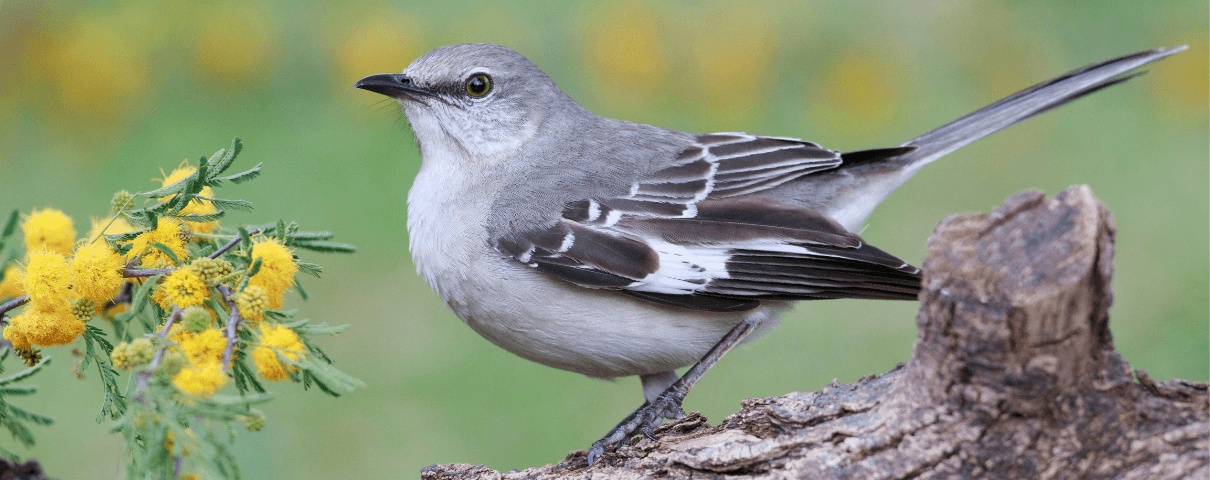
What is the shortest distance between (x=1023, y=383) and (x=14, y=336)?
2428mm

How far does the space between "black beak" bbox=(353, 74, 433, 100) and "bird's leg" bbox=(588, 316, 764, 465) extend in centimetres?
168

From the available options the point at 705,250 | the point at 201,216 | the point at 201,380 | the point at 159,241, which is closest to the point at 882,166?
the point at 705,250

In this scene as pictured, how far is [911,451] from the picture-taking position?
7.26 ft

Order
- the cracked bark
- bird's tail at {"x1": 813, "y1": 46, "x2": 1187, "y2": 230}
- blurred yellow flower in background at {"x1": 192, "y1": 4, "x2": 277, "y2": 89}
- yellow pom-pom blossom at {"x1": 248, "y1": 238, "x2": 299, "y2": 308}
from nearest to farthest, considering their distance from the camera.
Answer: the cracked bark < yellow pom-pom blossom at {"x1": 248, "y1": 238, "x2": 299, "y2": 308} < bird's tail at {"x1": 813, "y1": 46, "x2": 1187, "y2": 230} < blurred yellow flower in background at {"x1": 192, "y1": 4, "x2": 277, "y2": 89}

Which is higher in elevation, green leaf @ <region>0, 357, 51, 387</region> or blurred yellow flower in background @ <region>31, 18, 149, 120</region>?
blurred yellow flower in background @ <region>31, 18, 149, 120</region>

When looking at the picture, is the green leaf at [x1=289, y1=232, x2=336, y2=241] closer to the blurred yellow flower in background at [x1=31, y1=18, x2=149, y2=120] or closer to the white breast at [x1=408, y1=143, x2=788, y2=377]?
the white breast at [x1=408, y1=143, x2=788, y2=377]

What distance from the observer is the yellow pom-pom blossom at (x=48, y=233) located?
229 cm

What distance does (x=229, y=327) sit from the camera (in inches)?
81.0

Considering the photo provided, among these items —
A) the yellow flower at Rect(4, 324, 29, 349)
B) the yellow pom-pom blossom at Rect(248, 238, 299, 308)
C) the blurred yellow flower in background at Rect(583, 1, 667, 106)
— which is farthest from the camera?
the blurred yellow flower in background at Rect(583, 1, 667, 106)

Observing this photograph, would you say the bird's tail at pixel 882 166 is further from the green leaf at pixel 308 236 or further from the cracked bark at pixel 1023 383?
the green leaf at pixel 308 236

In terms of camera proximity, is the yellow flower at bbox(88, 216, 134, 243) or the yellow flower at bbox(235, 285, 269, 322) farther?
the yellow flower at bbox(88, 216, 134, 243)

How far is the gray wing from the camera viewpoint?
125 inches

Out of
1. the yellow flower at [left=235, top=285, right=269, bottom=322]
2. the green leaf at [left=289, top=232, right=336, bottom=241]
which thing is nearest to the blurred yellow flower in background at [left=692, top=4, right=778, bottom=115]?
the green leaf at [left=289, top=232, right=336, bottom=241]

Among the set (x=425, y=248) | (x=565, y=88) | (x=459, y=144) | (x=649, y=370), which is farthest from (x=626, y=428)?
(x=565, y=88)
